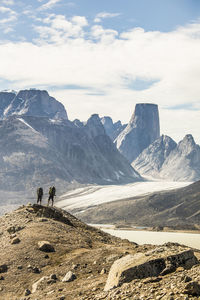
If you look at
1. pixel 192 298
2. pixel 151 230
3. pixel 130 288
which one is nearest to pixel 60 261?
pixel 130 288

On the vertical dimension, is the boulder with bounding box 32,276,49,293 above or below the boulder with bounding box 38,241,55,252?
below

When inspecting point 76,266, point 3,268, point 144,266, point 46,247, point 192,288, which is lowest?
point 3,268

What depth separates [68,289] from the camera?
22578mm

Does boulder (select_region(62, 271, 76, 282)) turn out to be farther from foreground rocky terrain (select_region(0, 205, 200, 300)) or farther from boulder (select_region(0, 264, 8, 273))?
boulder (select_region(0, 264, 8, 273))

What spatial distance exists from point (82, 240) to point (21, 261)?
7073 mm

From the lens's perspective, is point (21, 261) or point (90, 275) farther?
point (21, 261)

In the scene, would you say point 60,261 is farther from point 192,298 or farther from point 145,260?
point 192,298

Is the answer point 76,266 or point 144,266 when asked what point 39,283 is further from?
point 144,266

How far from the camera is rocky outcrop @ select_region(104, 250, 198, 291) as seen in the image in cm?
1883

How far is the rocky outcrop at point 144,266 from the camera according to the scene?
18.8 m

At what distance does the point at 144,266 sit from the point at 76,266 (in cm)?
804

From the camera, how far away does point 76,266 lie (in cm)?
2636

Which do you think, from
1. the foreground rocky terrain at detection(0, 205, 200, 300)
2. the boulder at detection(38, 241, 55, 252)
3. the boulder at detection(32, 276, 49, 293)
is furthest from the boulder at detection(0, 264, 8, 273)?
the boulder at detection(32, 276, 49, 293)

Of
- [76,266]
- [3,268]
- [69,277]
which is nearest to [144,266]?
[69,277]
